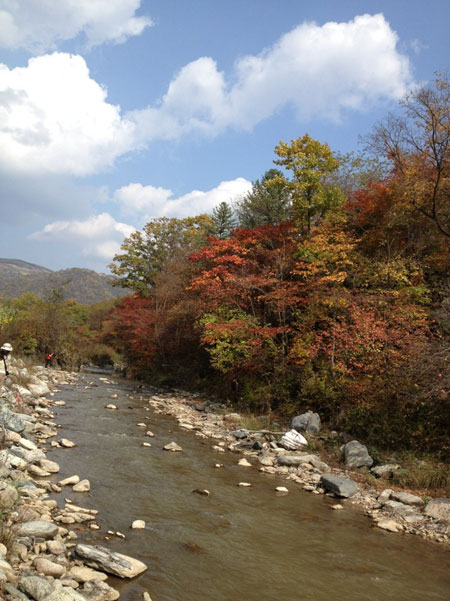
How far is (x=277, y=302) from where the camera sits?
1730cm

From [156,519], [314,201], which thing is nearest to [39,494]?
[156,519]

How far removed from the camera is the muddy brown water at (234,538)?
4.96 metres

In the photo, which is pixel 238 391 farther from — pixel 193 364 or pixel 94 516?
pixel 94 516

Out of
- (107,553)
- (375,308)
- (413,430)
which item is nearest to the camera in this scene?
(107,553)

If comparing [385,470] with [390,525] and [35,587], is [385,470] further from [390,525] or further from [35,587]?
[35,587]

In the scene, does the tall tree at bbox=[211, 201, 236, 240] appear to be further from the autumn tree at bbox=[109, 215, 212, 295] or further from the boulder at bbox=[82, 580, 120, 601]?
the boulder at bbox=[82, 580, 120, 601]

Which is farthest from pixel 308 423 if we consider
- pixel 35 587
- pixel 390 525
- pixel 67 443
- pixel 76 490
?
pixel 35 587

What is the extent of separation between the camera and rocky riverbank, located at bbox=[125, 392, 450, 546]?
7746mm

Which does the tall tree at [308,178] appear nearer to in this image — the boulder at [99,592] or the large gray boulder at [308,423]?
the large gray boulder at [308,423]

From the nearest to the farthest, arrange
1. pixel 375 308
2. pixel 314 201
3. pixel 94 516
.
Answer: pixel 94 516
pixel 375 308
pixel 314 201

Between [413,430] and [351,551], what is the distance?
20.0 feet

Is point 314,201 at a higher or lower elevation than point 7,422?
higher

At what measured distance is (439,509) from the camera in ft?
26.0

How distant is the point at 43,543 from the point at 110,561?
33.7 inches
